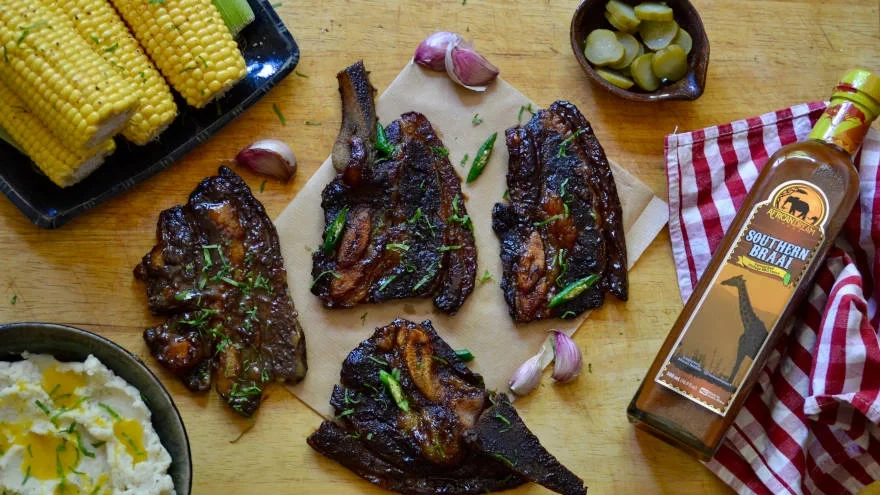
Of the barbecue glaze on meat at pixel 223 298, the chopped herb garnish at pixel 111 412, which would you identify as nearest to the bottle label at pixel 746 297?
the barbecue glaze on meat at pixel 223 298

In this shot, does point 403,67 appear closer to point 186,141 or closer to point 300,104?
point 300,104

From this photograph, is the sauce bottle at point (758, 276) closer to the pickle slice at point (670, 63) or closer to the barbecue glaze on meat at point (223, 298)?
the pickle slice at point (670, 63)

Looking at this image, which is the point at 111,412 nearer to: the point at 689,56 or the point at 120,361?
the point at 120,361

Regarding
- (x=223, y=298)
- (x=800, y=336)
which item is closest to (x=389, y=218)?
(x=223, y=298)

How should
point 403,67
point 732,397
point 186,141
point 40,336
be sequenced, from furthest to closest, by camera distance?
1. point 403,67
2. point 186,141
3. point 732,397
4. point 40,336

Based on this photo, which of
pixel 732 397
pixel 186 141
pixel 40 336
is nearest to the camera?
pixel 40 336

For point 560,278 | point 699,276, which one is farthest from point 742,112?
point 560,278

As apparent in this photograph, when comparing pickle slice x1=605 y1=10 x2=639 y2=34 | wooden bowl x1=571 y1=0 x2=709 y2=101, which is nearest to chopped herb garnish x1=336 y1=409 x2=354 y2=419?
wooden bowl x1=571 y1=0 x2=709 y2=101
